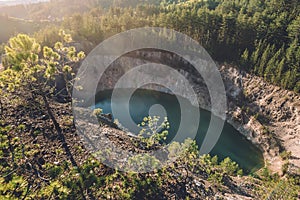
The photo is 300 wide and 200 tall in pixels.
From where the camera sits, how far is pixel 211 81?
5353 cm

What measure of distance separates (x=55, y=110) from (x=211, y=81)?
1613 inches

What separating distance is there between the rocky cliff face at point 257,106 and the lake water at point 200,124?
1.70 metres

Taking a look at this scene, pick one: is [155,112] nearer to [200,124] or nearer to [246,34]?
[200,124]

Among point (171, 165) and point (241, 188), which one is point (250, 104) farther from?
point (171, 165)

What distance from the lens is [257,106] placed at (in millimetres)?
46125

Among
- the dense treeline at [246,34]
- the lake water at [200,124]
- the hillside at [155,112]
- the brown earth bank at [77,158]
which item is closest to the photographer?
the brown earth bank at [77,158]

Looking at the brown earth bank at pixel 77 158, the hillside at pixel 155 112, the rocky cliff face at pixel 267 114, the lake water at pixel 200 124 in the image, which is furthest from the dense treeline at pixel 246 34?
the lake water at pixel 200 124

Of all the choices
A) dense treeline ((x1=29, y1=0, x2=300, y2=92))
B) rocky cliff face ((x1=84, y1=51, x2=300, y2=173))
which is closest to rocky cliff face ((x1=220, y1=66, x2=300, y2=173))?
rocky cliff face ((x1=84, y1=51, x2=300, y2=173))

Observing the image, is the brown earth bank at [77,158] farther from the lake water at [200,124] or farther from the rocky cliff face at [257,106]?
the lake water at [200,124]

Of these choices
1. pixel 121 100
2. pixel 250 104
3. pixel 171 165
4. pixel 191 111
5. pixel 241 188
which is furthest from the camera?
pixel 121 100

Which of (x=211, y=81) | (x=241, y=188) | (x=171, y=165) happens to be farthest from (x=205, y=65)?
(x=171, y=165)

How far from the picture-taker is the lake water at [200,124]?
1511 inches

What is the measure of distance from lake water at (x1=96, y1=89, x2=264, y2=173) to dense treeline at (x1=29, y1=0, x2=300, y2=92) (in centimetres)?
1521

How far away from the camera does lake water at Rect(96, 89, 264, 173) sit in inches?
1511
